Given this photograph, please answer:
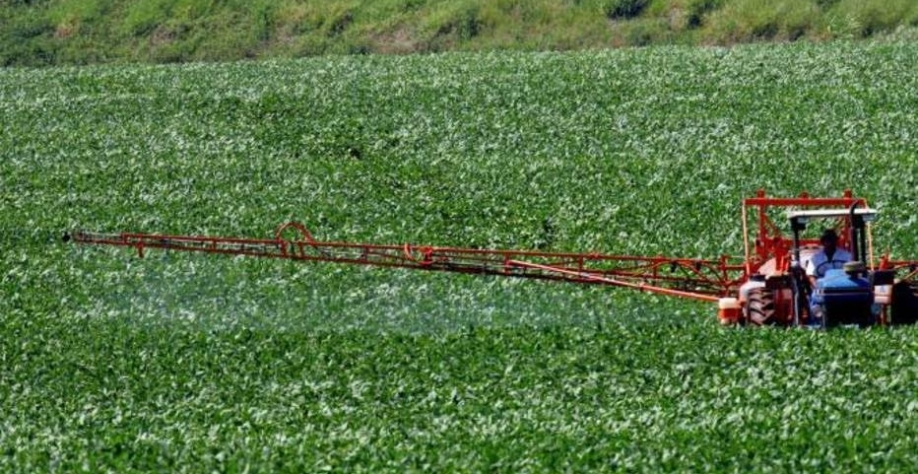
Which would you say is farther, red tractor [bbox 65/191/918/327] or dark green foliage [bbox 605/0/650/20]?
dark green foliage [bbox 605/0/650/20]

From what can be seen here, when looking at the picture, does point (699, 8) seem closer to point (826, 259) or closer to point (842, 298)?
point (826, 259)

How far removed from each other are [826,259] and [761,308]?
0.91 m

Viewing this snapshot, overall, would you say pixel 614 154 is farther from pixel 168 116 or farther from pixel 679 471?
pixel 679 471

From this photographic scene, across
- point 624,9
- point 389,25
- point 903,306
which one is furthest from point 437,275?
point 389,25

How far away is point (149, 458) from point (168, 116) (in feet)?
83.1

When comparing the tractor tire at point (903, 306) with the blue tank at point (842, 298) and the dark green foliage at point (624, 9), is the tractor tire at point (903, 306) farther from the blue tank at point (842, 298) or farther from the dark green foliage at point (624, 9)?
the dark green foliage at point (624, 9)

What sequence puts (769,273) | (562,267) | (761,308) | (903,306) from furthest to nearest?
(562,267)
(769,273)
(761,308)
(903,306)

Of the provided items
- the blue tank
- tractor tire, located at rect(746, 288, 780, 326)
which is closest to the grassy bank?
tractor tire, located at rect(746, 288, 780, 326)

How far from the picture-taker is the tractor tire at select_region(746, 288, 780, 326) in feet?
70.3

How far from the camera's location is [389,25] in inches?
Answer: 2263

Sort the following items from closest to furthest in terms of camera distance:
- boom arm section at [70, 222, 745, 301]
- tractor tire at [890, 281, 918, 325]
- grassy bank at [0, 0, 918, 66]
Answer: tractor tire at [890, 281, 918, 325] < boom arm section at [70, 222, 745, 301] < grassy bank at [0, 0, 918, 66]

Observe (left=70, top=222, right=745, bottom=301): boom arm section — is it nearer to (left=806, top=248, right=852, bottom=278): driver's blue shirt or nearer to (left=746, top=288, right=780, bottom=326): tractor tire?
(left=746, top=288, right=780, bottom=326): tractor tire

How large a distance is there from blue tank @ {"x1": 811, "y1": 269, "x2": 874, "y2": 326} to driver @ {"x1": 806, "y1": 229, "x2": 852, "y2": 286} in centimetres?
47

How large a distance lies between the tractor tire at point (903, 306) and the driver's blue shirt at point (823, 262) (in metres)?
0.63
